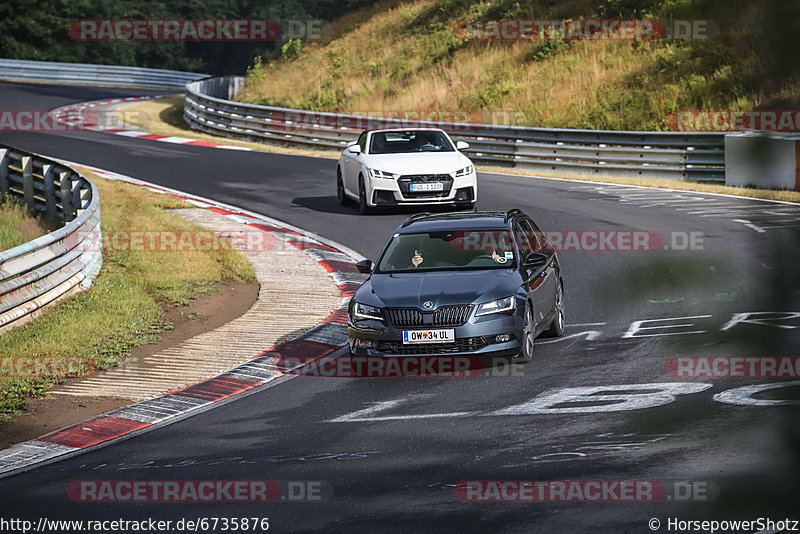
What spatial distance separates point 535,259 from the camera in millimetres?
11086

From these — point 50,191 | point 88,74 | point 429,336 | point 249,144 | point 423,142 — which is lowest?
point 429,336

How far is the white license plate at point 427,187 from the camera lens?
64.7 feet

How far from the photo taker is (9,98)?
46.8 m

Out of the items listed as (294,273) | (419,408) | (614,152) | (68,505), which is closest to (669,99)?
(614,152)

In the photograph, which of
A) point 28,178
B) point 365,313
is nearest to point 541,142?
point 28,178

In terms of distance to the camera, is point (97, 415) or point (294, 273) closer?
point (97, 415)

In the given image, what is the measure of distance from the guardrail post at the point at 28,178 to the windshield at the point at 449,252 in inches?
471

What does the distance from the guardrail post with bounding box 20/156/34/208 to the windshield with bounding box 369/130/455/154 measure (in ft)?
22.6

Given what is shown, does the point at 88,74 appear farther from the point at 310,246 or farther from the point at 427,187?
the point at 310,246

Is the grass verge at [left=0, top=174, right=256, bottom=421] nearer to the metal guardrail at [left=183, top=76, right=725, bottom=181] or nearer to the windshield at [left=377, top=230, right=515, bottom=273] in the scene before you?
the windshield at [left=377, top=230, right=515, bottom=273]

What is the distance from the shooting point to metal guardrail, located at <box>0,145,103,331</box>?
12.2 m

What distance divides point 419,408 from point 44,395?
3719mm

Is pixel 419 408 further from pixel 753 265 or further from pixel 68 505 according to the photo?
pixel 753 265

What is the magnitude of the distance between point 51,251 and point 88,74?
2011 inches
